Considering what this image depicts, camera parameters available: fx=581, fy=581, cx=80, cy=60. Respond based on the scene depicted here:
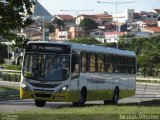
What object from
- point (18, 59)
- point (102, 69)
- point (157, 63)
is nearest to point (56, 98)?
point (18, 59)

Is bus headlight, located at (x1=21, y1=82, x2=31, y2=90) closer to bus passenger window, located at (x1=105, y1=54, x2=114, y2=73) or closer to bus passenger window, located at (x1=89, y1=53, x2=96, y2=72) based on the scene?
bus passenger window, located at (x1=89, y1=53, x2=96, y2=72)

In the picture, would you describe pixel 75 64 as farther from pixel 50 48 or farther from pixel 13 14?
pixel 13 14

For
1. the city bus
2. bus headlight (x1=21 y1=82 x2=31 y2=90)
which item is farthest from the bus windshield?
bus headlight (x1=21 y1=82 x2=31 y2=90)

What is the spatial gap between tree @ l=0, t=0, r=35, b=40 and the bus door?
10.4m

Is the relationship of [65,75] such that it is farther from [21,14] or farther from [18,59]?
[21,14]

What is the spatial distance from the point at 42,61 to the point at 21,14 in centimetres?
1047

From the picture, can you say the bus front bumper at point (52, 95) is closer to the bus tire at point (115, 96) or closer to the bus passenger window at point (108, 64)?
the bus passenger window at point (108, 64)

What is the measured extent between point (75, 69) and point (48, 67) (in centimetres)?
135

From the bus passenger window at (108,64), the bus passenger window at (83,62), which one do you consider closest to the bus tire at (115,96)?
the bus passenger window at (108,64)

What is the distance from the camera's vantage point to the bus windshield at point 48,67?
73.3 ft

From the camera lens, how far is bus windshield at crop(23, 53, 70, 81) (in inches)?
880

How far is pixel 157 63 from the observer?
A: 87188 mm

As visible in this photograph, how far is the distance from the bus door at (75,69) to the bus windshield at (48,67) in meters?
0.37

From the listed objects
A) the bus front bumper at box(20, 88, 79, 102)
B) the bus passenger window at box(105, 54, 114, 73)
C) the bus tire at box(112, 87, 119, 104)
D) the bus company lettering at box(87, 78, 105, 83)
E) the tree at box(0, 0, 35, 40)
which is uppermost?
the tree at box(0, 0, 35, 40)
